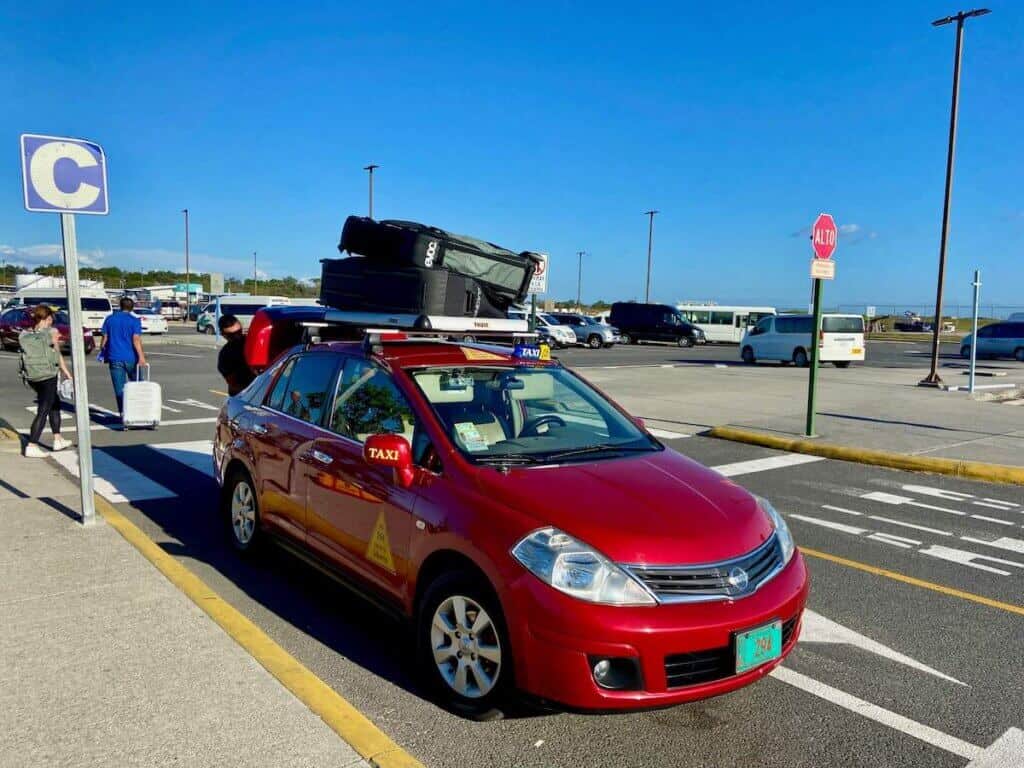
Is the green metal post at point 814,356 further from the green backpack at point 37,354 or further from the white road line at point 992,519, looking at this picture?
the green backpack at point 37,354

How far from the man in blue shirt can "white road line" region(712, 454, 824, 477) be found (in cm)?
788

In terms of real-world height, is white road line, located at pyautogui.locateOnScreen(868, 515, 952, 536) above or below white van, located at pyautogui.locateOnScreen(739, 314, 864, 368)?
below

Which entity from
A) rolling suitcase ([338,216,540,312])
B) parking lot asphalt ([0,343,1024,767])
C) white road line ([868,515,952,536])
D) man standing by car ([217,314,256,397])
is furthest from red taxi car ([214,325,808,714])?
man standing by car ([217,314,256,397])

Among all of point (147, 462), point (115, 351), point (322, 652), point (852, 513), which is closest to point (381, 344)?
point (322, 652)

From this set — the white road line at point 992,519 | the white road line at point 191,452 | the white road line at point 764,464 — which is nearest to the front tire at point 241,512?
the white road line at point 191,452

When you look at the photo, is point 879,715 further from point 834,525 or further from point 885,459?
point 885,459

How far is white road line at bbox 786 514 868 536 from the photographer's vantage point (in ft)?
21.3

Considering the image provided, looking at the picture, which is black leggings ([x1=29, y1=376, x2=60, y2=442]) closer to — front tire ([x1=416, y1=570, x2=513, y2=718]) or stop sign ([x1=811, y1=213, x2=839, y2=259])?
front tire ([x1=416, y1=570, x2=513, y2=718])

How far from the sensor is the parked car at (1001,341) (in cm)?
3291

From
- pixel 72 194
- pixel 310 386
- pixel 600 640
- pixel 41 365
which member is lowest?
pixel 600 640

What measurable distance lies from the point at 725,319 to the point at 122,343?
39.3m

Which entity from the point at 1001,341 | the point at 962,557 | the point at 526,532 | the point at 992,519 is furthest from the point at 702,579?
the point at 1001,341

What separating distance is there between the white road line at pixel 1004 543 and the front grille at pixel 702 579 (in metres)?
3.93

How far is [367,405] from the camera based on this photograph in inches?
172
